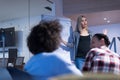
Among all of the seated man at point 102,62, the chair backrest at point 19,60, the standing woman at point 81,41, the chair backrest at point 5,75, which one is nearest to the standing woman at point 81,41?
the standing woman at point 81,41

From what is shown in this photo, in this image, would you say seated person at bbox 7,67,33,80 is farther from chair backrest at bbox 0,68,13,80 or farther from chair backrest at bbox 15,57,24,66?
chair backrest at bbox 15,57,24,66

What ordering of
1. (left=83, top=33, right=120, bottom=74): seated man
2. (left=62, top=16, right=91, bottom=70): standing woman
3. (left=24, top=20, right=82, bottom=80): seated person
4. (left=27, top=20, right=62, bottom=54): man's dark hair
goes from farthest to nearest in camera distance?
(left=62, top=16, right=91, bottom=70): standing woman, (left=83, top=33, right=120, bottom=74): seated man, (left=27, top=20, right=62, bottom=54): man's dark hair, (left=24, top=20, right=82, bottom=80): seated person

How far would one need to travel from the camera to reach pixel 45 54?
1.26m

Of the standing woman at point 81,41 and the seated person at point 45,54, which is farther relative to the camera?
the standing woman at point 81,41

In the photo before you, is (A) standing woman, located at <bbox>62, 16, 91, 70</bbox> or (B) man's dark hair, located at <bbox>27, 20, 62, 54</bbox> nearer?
(B) man's dark hair, located at <bbox>27, 20, 62, 54</bbox>

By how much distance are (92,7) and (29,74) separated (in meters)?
5.71

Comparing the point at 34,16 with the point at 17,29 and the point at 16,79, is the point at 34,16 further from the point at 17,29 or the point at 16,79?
the point at 16,79

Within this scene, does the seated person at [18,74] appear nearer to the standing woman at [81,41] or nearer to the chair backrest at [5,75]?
the chair backrest at [5,75]

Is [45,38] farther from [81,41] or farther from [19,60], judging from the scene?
[19,60]

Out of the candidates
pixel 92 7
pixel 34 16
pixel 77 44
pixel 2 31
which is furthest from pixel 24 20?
pixel 92 7

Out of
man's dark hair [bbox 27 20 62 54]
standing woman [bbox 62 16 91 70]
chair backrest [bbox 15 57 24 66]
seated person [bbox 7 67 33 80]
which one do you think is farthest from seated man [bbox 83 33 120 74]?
chair backrest [bbox 15 57 24 66]

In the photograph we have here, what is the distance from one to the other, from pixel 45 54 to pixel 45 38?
0.50 ft

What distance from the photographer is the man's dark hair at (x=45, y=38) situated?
139 centimetres

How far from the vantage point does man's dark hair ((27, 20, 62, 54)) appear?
54.7 inches
